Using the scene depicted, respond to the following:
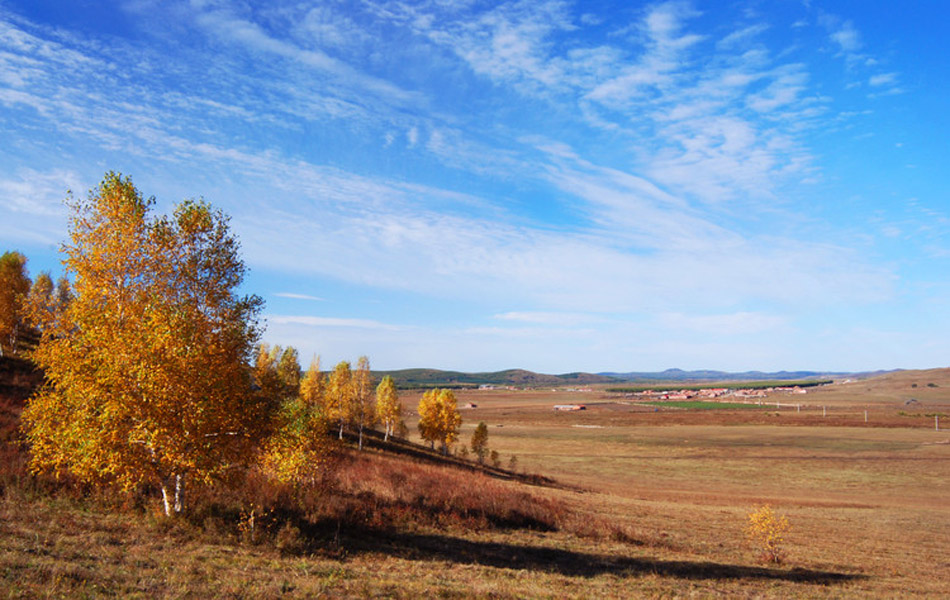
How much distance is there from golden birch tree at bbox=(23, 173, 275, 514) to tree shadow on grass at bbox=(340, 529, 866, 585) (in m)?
5.81

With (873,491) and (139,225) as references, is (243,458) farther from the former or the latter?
(873,491)

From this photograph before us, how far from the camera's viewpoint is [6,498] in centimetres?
1609

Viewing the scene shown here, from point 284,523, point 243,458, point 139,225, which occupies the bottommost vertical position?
point 284,523

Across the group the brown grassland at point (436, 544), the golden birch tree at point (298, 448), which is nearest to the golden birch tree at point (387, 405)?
the brown grassland at point (436, 544)

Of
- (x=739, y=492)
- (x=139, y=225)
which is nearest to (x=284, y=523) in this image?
(x=139, y=225)

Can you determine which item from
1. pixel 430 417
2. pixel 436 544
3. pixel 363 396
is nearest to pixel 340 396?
pixel 363 396

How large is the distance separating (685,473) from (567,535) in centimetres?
5350

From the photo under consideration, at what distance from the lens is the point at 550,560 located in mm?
18703

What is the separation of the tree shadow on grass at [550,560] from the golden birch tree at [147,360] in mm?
5809

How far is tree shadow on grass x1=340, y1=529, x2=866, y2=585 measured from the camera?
17.2m

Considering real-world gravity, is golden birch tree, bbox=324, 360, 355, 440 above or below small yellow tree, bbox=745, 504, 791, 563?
above

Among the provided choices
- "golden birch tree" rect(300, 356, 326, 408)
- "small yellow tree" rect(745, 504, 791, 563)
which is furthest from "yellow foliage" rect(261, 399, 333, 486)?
"golden birch tree" rect(300, 356, 326, 408)

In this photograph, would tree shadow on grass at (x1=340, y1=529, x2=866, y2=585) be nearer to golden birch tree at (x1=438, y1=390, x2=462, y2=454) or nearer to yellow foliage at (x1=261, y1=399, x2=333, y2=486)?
yellow foliage at (x1=261, y1=399, x2=333, y2=486)

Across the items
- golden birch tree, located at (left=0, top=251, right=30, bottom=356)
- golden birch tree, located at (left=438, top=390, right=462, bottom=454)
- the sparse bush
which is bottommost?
golden birch tree, located at (left=438, top=390, right=462, bottom=454)
